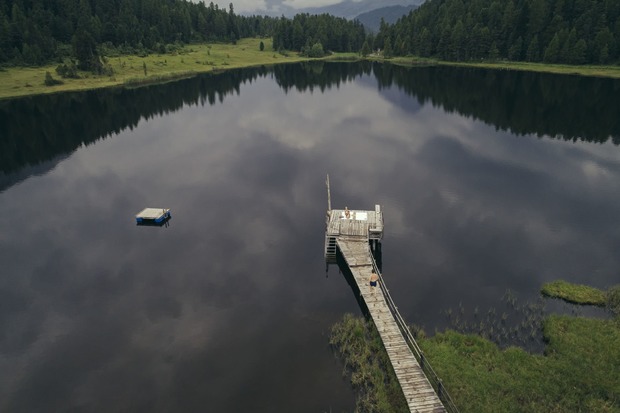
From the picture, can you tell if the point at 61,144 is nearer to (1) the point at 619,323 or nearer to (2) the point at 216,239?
(2) the point at 216,239

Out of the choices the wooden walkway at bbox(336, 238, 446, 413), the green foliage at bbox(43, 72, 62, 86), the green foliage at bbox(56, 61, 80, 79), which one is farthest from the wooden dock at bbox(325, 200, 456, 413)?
the green foliage at bbox(56, 61, 80, 79)

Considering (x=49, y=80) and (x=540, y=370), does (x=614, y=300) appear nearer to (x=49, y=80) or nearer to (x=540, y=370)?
(x=540, y=370)

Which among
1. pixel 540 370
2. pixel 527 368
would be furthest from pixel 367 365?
pixel 540 370

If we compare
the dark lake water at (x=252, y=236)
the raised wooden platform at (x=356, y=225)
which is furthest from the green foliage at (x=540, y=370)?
the raised wooden platform at (x=356, y=225)

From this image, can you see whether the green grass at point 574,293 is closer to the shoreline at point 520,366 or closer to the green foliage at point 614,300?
the green foliage at point 614,300

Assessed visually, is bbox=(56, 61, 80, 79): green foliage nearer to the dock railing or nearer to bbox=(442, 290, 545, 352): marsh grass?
the dock railing
